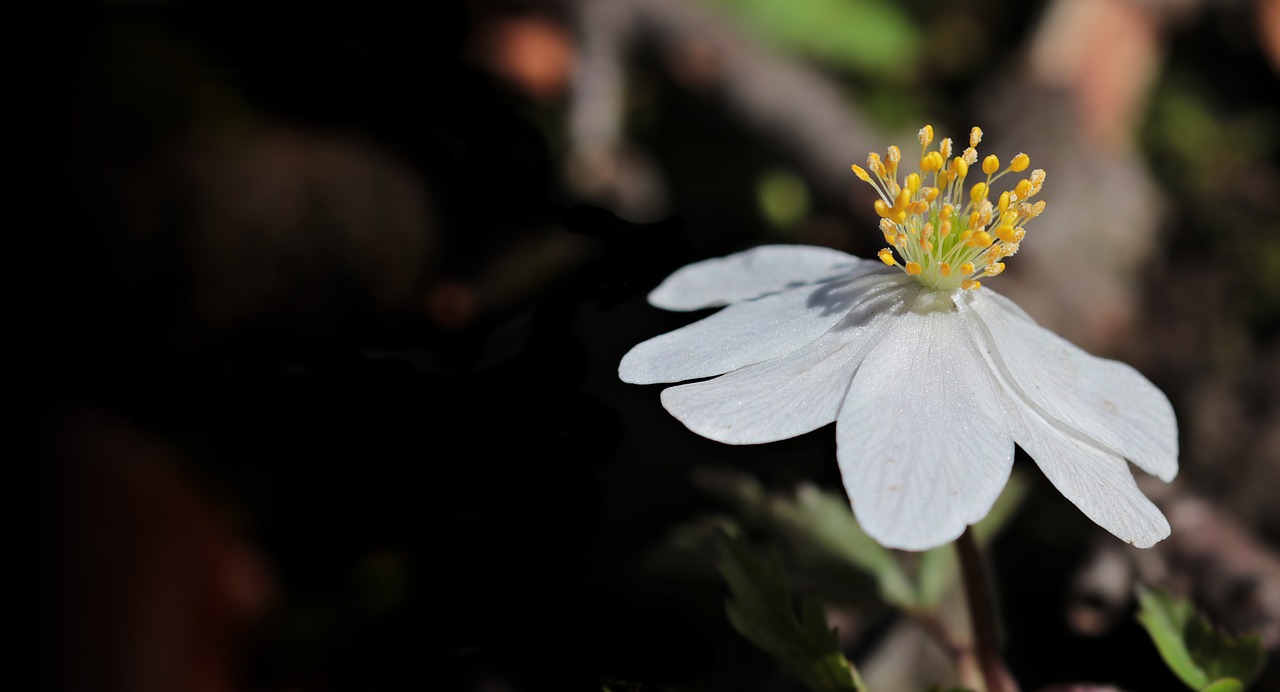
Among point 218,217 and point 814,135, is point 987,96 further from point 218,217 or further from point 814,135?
point 218,217

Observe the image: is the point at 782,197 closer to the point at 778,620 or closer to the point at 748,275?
the point at 748,275

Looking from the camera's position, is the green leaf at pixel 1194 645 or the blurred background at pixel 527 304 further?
the blurred background at pixel 527 304

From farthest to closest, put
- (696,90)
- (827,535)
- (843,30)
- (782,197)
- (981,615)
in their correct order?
(843,30) < (696,90) < (782,197) < (827,535) < (981,615)

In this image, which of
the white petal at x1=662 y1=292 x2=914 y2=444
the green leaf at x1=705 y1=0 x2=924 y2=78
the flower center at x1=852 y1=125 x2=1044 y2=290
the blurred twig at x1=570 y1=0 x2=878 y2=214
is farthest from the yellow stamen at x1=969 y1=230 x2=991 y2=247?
the green leaf at x1=705 y1=0 x2=924 y2=78

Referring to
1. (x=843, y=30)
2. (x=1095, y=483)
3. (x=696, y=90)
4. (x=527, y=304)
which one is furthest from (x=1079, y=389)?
(x=843, y=30)

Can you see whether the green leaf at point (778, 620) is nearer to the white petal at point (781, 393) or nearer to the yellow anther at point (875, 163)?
the white petal at point (781, 393)

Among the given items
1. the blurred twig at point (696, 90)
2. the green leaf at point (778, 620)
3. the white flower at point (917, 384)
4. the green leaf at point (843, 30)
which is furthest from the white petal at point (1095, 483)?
the green leaf at point (843, 30)
